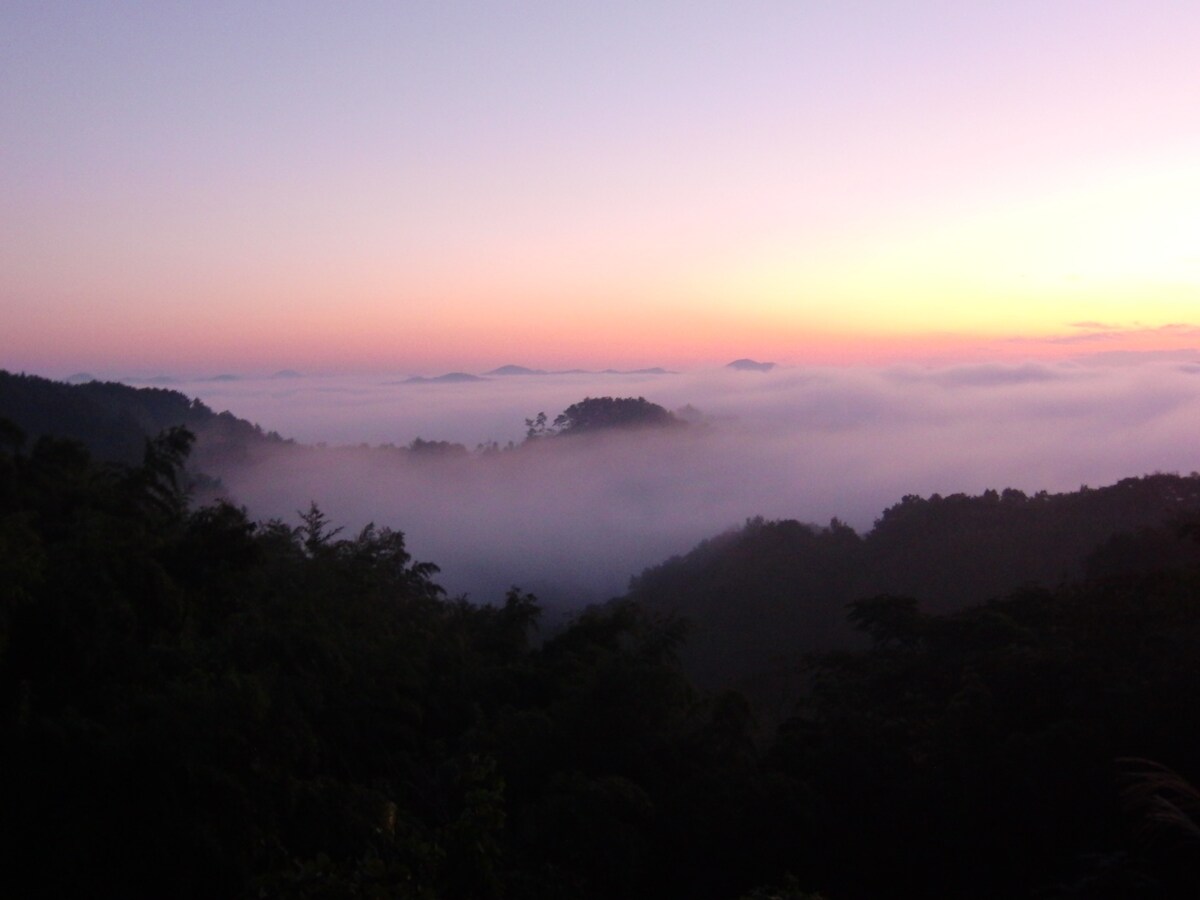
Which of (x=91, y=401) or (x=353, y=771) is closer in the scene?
Answer: (x=353, y=771)

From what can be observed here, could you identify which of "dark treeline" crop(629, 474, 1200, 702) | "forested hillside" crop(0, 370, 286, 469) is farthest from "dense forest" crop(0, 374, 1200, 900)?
"forested hillside" crop(0, 370, 286, 469)

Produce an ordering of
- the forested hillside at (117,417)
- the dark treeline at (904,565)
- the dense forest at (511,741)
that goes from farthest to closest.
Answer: the forested hillside at (117,417)
the dark treeline at (904,565)
the dense forest at (511,741)

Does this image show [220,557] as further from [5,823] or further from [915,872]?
[915,872]

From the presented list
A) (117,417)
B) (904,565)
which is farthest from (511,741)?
(117,417)

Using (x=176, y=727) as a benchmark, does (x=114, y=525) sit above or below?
above

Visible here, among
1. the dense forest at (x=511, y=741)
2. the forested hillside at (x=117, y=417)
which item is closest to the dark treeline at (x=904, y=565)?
the dense forest at (x=511, y=741)

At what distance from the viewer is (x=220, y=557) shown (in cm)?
1156

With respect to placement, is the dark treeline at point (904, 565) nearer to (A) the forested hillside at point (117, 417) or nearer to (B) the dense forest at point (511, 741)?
(B) the dense forest at point (511, 741)

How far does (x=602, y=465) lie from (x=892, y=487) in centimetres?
3061

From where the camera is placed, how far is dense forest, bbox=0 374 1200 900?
623cm

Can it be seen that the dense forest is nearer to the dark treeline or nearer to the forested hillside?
the dark treeline

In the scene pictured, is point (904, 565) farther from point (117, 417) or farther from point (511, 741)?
point (117, 417)

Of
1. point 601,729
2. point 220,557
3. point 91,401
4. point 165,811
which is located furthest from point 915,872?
point 91,401

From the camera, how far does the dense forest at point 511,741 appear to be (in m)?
6.23
